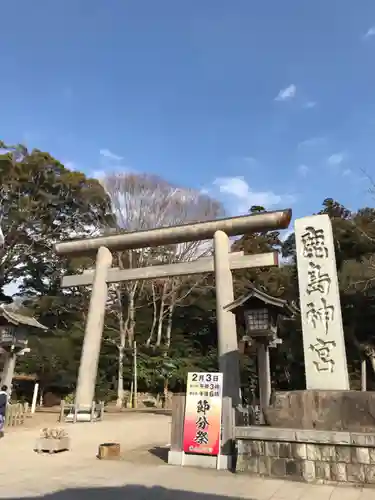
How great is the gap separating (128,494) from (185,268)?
9.36m

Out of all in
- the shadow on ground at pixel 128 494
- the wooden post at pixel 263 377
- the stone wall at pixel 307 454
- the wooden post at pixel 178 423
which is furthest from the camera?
the wooden post at pixel 263 377

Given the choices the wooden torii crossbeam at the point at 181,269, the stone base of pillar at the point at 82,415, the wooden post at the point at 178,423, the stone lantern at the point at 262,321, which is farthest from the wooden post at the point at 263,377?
the stone base of pillar at the point at 82,415

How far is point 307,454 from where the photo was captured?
5879 mm

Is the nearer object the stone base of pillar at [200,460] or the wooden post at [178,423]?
the stone base of pillar at [200,460]

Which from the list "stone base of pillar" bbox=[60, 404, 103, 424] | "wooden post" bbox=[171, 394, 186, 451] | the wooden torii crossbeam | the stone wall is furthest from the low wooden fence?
the stone wall

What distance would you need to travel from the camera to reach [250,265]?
13.2 meters

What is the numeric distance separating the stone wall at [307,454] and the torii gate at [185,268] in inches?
200

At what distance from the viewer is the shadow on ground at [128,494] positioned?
4.88m

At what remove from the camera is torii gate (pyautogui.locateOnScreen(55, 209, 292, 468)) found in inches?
479

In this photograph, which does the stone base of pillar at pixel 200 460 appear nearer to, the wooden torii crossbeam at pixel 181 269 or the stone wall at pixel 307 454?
the stone wall at pixel 307 454

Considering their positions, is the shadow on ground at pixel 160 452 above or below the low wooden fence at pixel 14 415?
below

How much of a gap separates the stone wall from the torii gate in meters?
5.08

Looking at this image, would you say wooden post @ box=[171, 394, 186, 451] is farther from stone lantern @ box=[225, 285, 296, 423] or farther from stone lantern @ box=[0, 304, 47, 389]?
stone lantern @ box=[0, 304, 47, 389]

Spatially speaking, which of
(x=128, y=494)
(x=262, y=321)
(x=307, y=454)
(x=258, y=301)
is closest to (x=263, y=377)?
(x=262, y=321)
